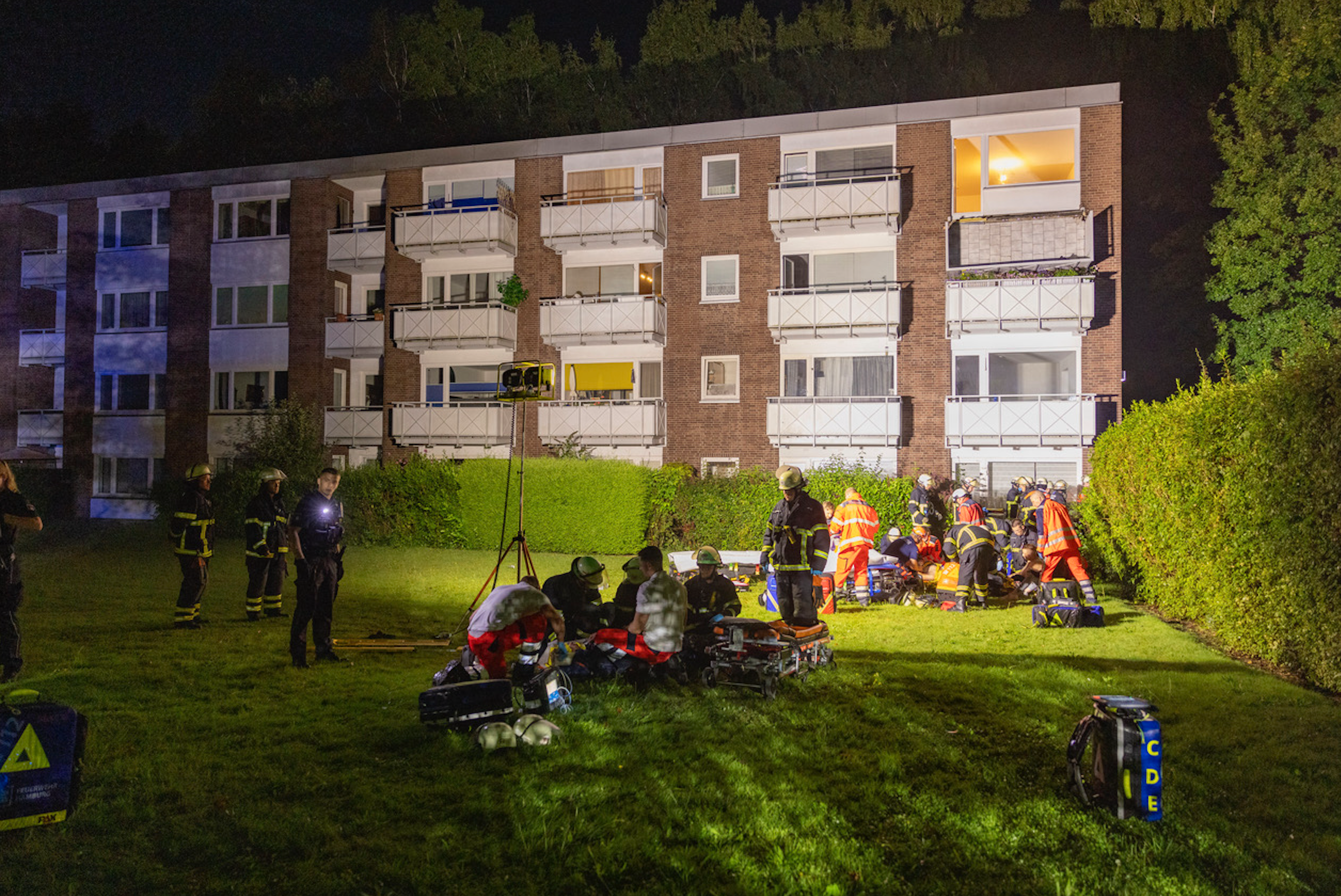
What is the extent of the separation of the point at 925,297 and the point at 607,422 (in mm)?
10375

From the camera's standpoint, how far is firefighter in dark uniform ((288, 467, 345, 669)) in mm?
9125

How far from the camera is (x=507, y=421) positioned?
2622cm

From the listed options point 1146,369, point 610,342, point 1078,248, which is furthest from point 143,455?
point 1146,369

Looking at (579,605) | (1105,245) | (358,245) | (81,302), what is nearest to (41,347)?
(81,302)

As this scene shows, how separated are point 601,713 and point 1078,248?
2072cm

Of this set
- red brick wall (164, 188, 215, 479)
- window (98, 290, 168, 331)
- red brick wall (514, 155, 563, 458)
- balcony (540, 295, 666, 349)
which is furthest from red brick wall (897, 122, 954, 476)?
window (98, 290, 168, 331)

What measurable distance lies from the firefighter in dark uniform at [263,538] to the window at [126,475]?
22.9 metres

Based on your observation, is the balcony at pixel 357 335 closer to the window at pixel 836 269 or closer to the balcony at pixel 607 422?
the balcony at pixel 607 422

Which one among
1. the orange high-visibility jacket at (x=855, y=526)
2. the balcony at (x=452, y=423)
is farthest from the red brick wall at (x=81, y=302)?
the orange high-visibility jacket at (x=855, y=526)

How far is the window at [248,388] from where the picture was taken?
29719 mm

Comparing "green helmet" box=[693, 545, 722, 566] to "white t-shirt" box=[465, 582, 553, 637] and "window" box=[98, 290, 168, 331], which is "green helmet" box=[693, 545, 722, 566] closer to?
"white t-shirt" box=[465, 582, 553, 637]

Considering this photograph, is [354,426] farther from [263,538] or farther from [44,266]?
[263,538]

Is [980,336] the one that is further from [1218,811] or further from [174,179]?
[174,179]

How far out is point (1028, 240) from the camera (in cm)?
2280
